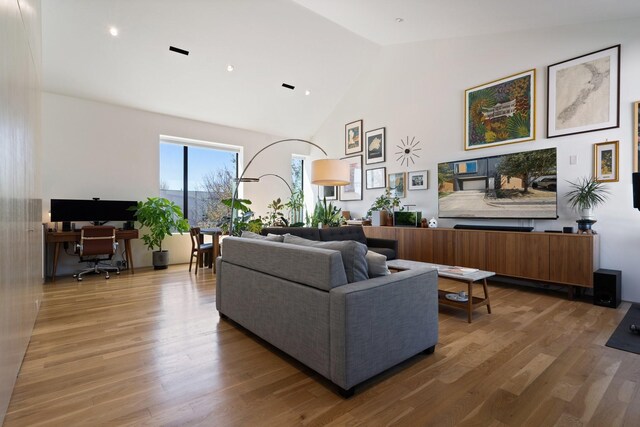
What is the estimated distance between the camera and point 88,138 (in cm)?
541

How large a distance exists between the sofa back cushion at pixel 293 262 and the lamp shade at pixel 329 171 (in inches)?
58.3

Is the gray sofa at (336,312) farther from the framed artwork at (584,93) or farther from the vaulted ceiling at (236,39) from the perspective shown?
the vaulted ceiling at (236,39)

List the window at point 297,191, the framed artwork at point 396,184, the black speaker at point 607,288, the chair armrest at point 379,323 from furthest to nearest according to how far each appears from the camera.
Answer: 1. the window at point 297,191
2. the framed artwork at point 396,184
3. the black speaker at point 607,288
4. the chair armrest at point 379,323

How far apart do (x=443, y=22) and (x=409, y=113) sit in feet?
5.49

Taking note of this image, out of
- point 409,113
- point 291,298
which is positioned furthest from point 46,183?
point 409,113

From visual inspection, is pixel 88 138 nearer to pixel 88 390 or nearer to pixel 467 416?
pixel 88 390

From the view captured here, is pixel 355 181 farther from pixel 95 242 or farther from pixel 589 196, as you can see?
pixel 95 242

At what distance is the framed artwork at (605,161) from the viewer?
3.71 m

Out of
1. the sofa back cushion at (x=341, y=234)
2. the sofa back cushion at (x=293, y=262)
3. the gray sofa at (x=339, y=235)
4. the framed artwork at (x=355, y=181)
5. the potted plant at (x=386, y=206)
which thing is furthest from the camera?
the framed artwork at (x=355, y=181)

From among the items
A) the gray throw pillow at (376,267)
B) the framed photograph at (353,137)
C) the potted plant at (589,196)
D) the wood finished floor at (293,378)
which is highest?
the framed photograph at (353,137)

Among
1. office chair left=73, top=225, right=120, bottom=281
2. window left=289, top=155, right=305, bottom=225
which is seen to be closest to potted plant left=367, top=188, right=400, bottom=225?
window left=289, top=155, right=305, bottom=225

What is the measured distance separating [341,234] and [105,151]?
4.46 meters

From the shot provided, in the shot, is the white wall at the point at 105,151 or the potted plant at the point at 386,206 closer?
the white wall at the point at 105,151

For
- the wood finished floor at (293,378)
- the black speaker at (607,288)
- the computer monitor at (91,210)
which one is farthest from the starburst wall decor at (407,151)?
the computer monitor at (91,210)
